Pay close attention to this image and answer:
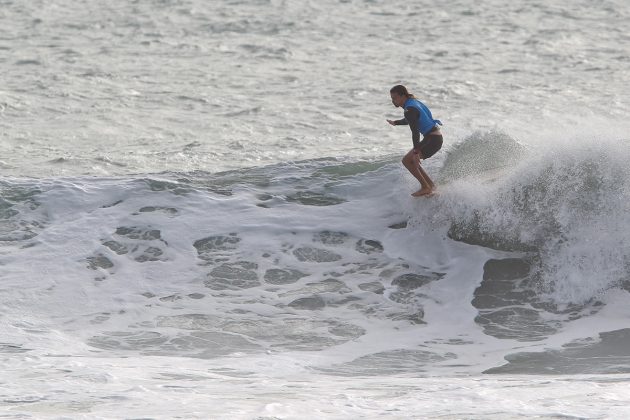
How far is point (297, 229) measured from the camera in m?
11.9

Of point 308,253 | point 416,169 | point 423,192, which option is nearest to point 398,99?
point 416,169

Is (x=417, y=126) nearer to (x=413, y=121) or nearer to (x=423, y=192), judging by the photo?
(x=413, y=121)

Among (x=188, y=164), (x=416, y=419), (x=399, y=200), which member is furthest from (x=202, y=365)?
(x=188, y=164)

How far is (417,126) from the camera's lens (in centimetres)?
1114

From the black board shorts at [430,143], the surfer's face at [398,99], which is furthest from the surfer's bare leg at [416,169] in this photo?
the surfer's face at [398,99]

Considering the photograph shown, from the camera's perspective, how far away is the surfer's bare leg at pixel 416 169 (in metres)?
11.3

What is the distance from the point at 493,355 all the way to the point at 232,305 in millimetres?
2659

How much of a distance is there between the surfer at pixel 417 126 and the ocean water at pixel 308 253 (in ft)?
2.07

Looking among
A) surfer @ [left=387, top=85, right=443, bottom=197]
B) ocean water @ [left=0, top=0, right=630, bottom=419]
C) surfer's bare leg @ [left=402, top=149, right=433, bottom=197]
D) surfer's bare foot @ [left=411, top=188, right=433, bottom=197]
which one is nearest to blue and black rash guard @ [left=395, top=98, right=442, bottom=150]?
surfer @ [left=387, top=85, right=443, bottom=197]

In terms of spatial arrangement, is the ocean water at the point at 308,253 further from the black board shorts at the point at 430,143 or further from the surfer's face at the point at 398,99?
the surfer's face at the point at 398,99

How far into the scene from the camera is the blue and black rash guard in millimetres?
11039

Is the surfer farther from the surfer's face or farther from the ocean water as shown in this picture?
the ocean water

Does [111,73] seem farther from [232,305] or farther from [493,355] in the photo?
[493,355]

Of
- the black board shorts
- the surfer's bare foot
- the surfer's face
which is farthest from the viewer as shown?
the surfer's bare foot
